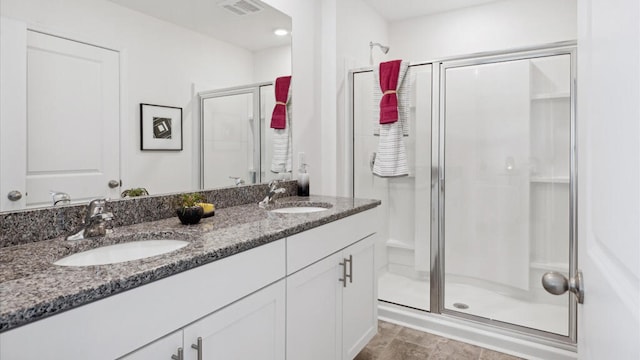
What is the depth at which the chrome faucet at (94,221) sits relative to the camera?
1.20m

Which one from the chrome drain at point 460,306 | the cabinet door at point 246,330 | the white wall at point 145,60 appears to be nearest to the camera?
the cabinet door at point 246,330

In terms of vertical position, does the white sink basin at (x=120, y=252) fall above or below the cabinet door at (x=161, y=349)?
above

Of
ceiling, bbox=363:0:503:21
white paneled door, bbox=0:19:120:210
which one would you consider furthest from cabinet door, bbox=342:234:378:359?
ceiling, bbox=363:0:503:21

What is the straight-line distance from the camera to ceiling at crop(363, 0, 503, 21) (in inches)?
122

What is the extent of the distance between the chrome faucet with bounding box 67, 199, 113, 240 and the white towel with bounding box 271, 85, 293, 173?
1151 mm

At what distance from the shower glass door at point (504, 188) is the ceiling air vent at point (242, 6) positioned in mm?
1297

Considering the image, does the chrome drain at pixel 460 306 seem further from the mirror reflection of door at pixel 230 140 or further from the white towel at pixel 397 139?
the mirror reflection of door at pixel 230 140

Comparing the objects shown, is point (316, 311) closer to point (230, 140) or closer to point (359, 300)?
point (359, 300)

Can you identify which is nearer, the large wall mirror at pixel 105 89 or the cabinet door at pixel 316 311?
the large wall mirror at pixel 105 89

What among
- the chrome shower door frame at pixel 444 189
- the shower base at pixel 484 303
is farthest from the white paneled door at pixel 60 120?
the shower base at pixel 484 303

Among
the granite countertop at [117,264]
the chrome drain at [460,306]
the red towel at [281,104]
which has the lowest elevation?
the chrome drain at [460,306]

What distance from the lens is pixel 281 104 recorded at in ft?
7.66

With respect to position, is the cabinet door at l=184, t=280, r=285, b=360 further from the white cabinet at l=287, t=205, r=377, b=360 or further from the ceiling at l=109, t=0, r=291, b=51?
the ceiling at l=109, t=0, r=291, b=51

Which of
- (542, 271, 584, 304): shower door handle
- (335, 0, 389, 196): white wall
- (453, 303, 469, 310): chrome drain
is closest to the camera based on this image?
(542, 271, 584, 304): shower door handle
